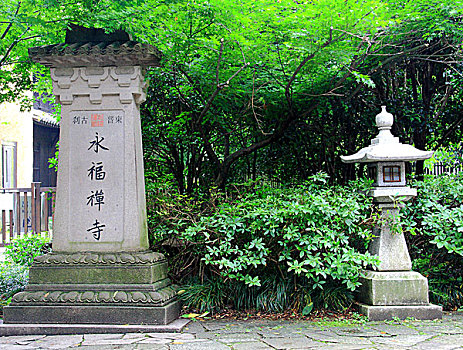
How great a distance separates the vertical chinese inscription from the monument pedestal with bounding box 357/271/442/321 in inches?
119

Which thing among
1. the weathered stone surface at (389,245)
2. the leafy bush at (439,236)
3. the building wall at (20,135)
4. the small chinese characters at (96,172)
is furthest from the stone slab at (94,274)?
the building wall at (20,135)

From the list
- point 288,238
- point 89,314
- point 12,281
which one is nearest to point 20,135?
point 12,281

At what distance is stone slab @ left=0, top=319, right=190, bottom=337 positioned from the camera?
5062mm

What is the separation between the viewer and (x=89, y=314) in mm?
5199

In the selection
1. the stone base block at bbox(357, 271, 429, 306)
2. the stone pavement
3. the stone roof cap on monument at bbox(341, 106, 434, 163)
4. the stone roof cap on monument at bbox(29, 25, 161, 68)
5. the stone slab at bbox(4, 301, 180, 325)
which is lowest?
the stone pavement

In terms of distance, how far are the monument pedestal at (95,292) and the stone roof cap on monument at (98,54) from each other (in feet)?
7.38

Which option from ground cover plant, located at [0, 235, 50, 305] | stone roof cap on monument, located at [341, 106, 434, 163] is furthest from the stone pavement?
stone roof cap on monument, located at [341, 106, 434, 163]

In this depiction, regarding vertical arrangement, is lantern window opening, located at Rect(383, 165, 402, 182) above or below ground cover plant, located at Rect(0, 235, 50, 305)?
above

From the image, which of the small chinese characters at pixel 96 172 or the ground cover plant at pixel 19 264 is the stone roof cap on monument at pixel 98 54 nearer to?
the small chinese characters at pixel 96 172

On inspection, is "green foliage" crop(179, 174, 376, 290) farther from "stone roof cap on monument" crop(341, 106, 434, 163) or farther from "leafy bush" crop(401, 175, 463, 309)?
"leafy bush" crop(401, 175, 463, 309)

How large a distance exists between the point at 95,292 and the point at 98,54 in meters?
2.73

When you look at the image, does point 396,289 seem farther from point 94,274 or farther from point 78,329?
point 78,329

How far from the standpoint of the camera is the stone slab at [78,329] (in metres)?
5.06

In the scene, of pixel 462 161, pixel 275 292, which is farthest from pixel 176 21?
pixel 462 161
